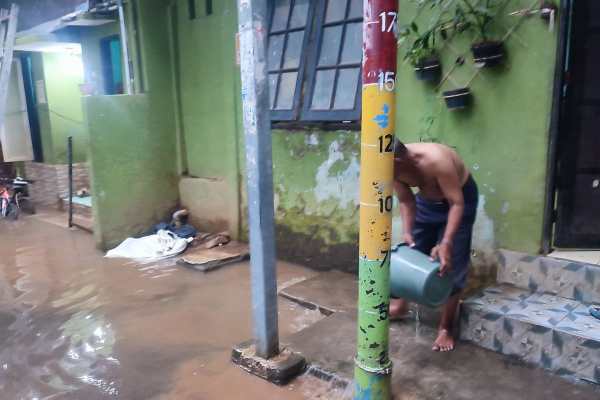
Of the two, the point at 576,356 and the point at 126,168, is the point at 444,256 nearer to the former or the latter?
the point at 576,356

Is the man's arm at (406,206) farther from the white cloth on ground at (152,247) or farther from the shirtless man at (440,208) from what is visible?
the white cloth on ground at (152,247)

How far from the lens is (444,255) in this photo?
2689 millimetres

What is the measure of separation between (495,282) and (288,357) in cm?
173

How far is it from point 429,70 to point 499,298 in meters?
1.85

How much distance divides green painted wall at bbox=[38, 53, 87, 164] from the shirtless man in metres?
7.18

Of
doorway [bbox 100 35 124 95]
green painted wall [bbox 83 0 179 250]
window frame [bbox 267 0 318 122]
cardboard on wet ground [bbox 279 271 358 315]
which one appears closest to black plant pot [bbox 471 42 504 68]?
window frame [bbox 267 0 318 122]

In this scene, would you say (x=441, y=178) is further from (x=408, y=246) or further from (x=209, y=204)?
(x=209, y=204)

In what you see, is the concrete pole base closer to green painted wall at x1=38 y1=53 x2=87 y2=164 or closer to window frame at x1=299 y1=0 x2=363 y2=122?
window frame at x1=299 y1=0 x2=363 y2=122

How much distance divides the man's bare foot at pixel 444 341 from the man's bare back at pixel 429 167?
3.00 ft

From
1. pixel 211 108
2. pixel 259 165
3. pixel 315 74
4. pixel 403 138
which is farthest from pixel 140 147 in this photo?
pixel 259 165

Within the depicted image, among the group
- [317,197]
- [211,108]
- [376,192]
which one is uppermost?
[211,108]

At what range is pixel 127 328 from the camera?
3691mm

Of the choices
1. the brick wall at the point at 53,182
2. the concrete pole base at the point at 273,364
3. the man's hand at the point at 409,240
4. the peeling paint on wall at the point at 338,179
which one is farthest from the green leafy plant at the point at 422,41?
the brick wall at the point at 53,182

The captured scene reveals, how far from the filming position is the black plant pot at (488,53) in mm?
3234
